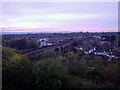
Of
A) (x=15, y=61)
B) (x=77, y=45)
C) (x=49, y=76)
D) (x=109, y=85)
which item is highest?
(x=77, y=45)

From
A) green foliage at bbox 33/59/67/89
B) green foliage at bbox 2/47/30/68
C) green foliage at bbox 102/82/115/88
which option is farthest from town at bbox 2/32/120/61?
green foliage at bbox 33/59/67/89

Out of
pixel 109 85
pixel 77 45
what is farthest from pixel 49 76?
pixel 77 45

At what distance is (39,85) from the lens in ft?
16.1

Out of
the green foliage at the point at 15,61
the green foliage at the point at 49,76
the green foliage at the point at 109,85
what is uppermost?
the green foliage at the point at 15,61

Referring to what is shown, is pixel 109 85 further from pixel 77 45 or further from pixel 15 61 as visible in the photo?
pixel 77 45

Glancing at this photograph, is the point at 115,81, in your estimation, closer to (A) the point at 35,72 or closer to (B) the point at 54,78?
(B) the point at 54,78

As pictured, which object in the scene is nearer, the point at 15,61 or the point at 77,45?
the point at 15,61

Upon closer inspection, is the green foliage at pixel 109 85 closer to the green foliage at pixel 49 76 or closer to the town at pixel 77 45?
the green foliage at pixel 49 76

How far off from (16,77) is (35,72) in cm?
88

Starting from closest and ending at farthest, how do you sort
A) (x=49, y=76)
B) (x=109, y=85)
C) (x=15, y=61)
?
(x=49, y=76)
(x=109, y=85)
(x=15, y=61)

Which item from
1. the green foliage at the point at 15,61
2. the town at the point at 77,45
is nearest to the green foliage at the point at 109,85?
the green foliage at the point at 15,61

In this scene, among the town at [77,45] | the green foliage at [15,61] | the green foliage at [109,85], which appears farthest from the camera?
the town at [77,45]

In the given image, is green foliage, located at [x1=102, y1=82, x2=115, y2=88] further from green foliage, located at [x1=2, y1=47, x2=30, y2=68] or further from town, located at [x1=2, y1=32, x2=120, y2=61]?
town, located at [x1=2, y1=32, x2=120, y2=61]

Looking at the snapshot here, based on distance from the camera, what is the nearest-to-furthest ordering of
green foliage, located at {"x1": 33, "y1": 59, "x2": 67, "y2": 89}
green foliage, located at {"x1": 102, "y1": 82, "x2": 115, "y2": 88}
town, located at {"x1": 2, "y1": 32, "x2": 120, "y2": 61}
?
green foliage, located at {"x1": 33, "y1": 59, "x2": 67, "y2": 89}
green foliage, located at {"x1": 102, "y1": 82, "x2": 115, "y2": 88}
town, located at {"x1": 2, "y1": 32, "x2": 120, "y2": 61}
